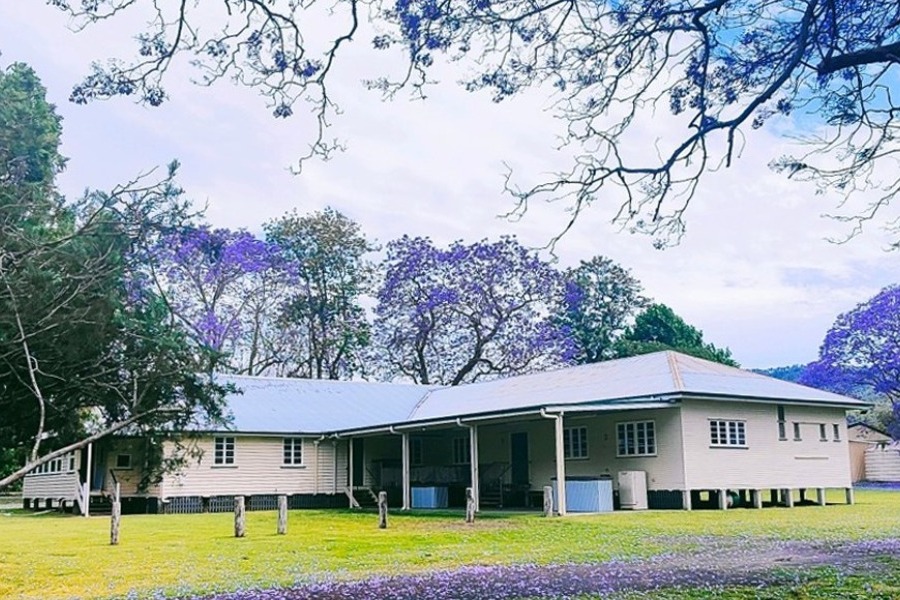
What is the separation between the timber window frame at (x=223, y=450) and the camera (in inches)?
1191

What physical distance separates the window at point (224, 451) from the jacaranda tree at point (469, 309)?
14.7 meters

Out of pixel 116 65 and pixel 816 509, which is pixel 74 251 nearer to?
pixel 116 65

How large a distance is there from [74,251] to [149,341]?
6.56 feet

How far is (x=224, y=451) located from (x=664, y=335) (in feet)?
98.2

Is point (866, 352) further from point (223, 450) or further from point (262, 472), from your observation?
point (223, 450)

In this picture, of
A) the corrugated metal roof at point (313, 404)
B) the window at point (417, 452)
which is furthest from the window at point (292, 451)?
the window at point (417, 452)

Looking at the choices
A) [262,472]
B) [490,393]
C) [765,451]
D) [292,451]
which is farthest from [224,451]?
[765,451]

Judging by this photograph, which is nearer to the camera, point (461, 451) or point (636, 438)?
point (636, 438)

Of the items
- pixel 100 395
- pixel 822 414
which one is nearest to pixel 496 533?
pixel 100 395

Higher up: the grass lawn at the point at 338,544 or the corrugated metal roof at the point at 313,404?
the corrugated metal roof at the point at 313,404

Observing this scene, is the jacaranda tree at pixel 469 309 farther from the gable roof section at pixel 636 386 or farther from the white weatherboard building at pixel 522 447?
the gable roof section at pixel 636 386

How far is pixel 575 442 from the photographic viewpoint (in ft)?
89.6

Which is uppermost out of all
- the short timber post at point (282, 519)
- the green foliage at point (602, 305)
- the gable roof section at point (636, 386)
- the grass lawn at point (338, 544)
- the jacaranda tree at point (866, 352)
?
the green foliage at point (602, 305)

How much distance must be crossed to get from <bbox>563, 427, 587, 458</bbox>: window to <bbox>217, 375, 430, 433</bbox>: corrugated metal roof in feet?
25.5
